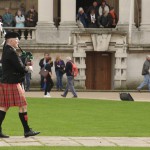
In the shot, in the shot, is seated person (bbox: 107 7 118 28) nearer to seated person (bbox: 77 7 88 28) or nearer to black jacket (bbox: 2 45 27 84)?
seated person (bbox: 77 7 88 28)

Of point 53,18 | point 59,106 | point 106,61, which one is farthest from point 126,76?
point 59,106

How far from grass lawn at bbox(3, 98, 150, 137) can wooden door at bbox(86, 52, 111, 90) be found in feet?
46.1

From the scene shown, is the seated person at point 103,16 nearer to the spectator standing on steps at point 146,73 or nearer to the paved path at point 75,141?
the spectator standing on steps at point 146,73

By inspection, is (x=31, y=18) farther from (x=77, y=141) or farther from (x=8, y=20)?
(x=77, y=141)

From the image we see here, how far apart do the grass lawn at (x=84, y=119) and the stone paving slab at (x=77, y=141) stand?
0.97 metres

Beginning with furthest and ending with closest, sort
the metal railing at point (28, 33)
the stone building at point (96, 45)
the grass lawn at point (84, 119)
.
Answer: the metal railing at point (28, 33) < the stone building at point (96, 45) < the grass lawn at point (84, 119)

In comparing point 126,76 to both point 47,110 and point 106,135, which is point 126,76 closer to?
point 47,110

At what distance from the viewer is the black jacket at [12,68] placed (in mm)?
15914

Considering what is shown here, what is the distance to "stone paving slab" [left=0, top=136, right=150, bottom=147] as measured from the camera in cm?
1481

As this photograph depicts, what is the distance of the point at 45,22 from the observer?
44656 mm

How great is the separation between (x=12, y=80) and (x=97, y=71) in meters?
28.5

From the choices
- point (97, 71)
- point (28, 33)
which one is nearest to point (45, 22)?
point (28, 33)

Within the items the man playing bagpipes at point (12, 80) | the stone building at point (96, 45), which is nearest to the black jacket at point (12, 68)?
the man playing bagpipes at point (12, 80)

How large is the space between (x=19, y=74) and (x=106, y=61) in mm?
28641
